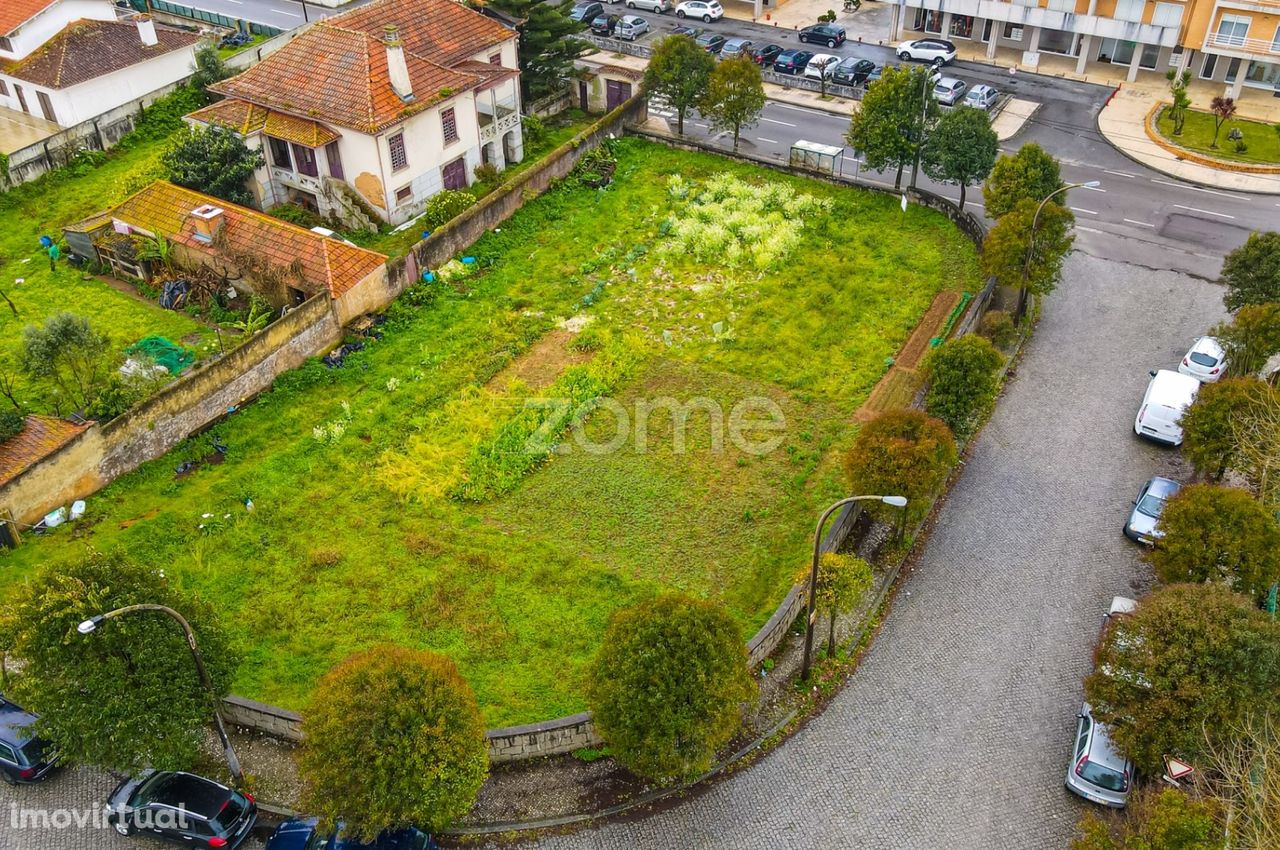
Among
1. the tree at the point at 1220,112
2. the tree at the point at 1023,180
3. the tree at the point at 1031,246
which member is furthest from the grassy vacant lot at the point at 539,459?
the tree at the point at 1220,112

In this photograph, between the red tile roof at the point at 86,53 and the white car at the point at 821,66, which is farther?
the white car at the point at 821,66


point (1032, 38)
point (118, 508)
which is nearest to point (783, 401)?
point (118, 508)

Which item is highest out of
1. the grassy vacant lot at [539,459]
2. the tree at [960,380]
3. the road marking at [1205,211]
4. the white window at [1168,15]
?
the white window at [1168,15]

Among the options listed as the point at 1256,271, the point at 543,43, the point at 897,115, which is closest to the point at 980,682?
the point at 1256,271

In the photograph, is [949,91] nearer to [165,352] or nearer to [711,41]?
[711,41]

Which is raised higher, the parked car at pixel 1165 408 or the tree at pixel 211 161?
the tree at pixel 211 161

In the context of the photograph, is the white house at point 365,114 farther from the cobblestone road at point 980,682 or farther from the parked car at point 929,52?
the cobblestone road at point 980,682

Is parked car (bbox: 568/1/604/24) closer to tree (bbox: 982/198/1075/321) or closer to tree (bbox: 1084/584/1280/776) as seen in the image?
tree (bbox: 982/198/1075/321)
